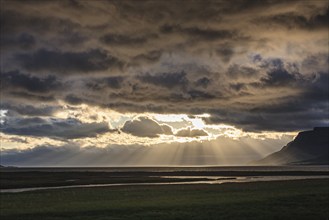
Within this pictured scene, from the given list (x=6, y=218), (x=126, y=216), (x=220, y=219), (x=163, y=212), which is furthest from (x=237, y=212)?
(x=6, y=218)

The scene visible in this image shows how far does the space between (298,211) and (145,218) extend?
13.9 metres

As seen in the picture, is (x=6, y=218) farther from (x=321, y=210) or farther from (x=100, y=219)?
(x=321, y=210)

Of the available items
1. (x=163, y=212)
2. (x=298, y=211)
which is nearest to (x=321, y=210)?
(x=298, y=211)

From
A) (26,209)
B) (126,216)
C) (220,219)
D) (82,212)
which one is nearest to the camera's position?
(220,219)

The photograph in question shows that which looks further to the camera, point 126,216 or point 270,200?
point 270,200

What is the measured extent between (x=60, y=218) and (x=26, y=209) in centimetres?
948

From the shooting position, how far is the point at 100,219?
35094 millimetres

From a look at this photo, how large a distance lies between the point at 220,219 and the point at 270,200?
14.1m

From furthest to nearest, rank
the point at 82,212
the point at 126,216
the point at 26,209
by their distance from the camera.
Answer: the point at 26,209 < the point at 82,212 < the point at 126,216

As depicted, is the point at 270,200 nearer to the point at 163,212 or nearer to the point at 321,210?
the point at 321,210

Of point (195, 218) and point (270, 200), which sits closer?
point (195, 218)

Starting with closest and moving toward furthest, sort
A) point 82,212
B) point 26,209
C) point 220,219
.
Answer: point 220,219
point 82,212
point 26,209

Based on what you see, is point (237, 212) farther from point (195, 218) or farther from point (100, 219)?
point (100, 219)

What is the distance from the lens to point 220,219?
113 ft
